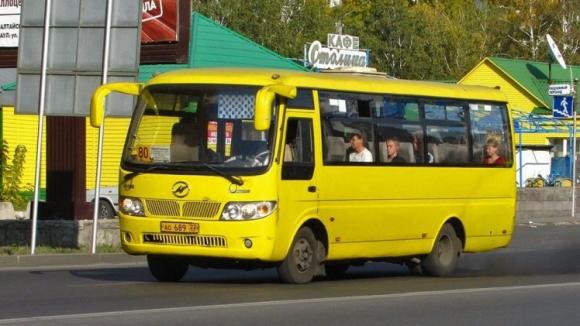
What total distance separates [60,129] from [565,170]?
2646 cm

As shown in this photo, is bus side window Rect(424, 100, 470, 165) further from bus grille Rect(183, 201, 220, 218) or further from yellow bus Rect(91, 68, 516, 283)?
bus grille Rect(183, 201, 220, 218)

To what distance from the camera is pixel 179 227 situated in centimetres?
1529

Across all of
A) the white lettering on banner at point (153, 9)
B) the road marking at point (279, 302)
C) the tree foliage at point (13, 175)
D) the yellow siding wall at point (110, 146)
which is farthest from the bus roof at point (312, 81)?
the yellow siding wall at point (110, 146)

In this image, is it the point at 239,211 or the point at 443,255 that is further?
the point at 443,255

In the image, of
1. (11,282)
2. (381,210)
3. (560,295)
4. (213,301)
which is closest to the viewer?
(213,301)

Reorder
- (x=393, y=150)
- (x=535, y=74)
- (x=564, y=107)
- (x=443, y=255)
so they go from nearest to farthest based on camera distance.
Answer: (x=393, y=150), (x=443, y=255), (x=564, y=107), (x=535, y=74)

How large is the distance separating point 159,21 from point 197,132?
46.5 ft

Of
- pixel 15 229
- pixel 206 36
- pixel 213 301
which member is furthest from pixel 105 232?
pixel 206 36

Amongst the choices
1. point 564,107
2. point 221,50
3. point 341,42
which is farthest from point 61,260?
point 341,42

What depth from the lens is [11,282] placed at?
1630 cm

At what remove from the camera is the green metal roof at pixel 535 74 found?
6384 cm

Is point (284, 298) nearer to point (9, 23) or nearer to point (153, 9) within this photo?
point (153, 9)

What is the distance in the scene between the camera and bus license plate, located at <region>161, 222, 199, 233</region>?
1520cm

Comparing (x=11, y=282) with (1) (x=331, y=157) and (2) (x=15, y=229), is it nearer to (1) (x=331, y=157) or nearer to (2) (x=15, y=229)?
→ (1) (x=331, y=157)
